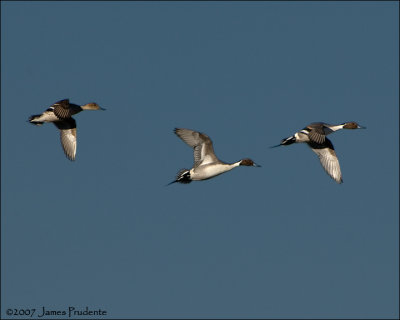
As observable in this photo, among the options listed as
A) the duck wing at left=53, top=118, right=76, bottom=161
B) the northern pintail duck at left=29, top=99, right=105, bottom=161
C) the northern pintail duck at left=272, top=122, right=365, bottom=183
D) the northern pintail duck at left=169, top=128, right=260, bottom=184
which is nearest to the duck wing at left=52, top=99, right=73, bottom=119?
the northern pintail duck at left=29, top=99, right=105, bottom=161

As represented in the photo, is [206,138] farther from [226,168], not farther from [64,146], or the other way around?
[64,146]

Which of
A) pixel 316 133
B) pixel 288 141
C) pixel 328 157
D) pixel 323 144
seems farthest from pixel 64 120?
pixel 328 157

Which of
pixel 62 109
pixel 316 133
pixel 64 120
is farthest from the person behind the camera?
pixel 64 120

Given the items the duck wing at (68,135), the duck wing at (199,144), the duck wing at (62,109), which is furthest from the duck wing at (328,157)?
the duck wing at (62,109)

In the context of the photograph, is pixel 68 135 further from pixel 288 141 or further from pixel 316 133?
pixel 316 133

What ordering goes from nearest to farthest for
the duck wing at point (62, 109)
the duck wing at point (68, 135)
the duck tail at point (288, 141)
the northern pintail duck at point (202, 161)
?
the northern pintail duck at point (202, 161) < the duck tail at point (288, 141) < the duck wing at point (62, 109) < the duck wing at point (68, 135)

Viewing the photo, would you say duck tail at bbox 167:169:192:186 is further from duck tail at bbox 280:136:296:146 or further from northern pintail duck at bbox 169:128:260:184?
duck tail at bbox 280:136:296:146

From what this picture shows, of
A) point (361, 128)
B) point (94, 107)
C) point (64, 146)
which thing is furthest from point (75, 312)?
point (361, 128)

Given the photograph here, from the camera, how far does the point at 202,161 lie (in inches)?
792

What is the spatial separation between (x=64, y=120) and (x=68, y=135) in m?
0.45

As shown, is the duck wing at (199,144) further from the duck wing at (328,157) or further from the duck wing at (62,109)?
the duck wing at (328,157)

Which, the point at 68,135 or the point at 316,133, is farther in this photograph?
the point at 68,135

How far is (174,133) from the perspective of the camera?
65.5 ft

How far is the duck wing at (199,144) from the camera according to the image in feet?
65.4
